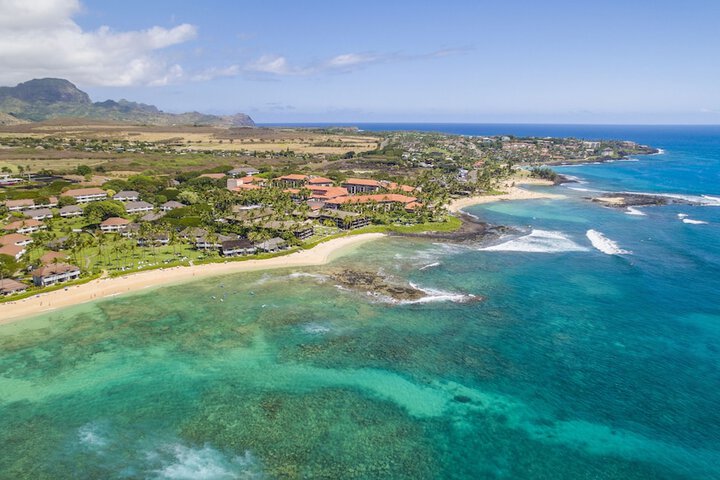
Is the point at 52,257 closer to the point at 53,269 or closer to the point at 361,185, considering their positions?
the point at 53,269

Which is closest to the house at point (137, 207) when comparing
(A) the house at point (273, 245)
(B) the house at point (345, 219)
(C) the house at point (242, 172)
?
(C) the house at point (242, 172)

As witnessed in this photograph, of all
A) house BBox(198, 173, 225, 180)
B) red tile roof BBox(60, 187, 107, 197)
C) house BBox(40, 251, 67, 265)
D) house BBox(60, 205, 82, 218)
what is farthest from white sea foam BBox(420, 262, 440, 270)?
red tile roof BBox(60, 187, 107, 197)

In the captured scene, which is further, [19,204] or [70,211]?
[70,211]

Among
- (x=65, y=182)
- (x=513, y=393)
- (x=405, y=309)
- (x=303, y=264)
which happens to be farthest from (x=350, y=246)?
(x=65, y=182)

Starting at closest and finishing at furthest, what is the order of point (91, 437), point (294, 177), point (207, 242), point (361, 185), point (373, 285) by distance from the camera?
point (91, 437) → point (373, 285) → point (207, 242) → point (361, 185) → point (294, 177)

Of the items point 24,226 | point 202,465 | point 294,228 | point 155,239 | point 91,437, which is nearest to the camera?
point 202,465

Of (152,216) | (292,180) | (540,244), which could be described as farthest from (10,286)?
(292,180)

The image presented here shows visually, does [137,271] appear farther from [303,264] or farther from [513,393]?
[513,393]

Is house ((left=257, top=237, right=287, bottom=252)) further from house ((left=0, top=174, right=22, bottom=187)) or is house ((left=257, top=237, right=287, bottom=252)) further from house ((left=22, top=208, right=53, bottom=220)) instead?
house ((left=0, top=174, right=22, bottom=187))
